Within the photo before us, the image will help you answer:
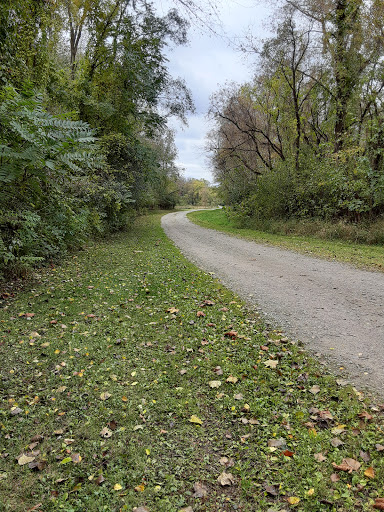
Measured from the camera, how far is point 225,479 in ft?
6.95

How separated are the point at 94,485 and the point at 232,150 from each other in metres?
19.5

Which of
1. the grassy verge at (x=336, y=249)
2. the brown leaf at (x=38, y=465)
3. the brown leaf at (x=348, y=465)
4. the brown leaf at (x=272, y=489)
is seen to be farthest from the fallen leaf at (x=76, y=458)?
the grassy verge at (x=336, y=249)

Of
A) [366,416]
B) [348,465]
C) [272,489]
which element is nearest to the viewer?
[272,489]

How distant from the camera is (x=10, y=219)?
16.7ft

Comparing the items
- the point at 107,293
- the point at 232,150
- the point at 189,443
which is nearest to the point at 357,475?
the point at 189,443

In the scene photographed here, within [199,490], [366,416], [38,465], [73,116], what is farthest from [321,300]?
[73,116]

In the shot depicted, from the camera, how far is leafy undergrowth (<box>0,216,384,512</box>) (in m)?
2.02

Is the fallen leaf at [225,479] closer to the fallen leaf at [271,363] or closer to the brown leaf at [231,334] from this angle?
the fallen leaf at [271,363]

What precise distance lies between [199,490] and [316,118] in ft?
63.2

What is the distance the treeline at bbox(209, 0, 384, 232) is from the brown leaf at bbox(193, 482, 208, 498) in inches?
490

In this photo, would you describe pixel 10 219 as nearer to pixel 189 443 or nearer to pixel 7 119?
pixel 7 119

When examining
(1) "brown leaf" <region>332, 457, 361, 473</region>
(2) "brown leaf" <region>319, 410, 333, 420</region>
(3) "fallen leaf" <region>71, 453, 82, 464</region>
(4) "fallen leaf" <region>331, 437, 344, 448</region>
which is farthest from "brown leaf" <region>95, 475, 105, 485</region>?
(2) "brown leaf" <region>319, 410, 333, 420</region>

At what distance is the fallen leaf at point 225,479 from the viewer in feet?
6.86

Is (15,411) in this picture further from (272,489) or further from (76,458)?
(272,489)
